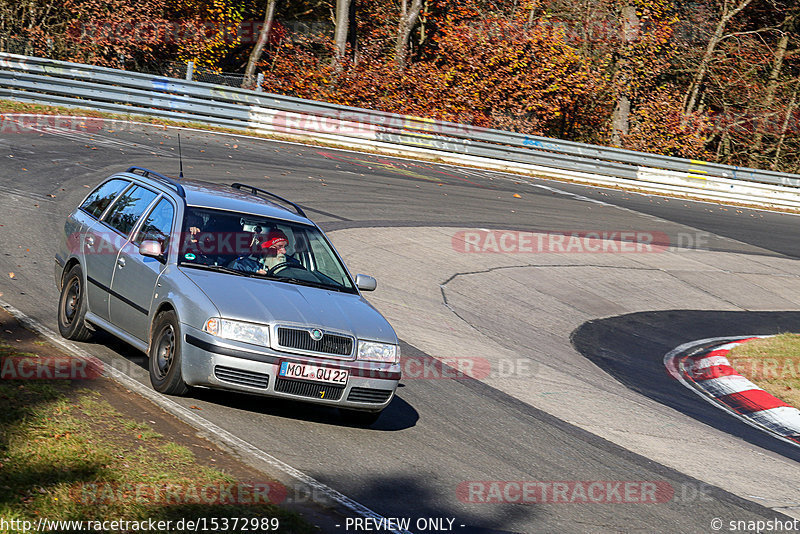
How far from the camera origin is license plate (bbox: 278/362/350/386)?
647 centimetres

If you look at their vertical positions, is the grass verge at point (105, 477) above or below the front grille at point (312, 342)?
below

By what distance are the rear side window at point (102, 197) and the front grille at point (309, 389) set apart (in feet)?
10.3

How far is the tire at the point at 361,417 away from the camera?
7117mm

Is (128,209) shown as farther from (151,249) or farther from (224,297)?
(224,297)

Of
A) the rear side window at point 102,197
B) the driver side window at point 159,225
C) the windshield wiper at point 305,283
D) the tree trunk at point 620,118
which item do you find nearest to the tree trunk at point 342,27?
the tree trunk at point 620,118

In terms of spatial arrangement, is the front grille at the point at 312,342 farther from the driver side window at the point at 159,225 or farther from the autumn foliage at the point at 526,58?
the autumn foliage at the point at 526,58

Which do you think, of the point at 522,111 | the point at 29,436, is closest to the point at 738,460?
the point at 29,436

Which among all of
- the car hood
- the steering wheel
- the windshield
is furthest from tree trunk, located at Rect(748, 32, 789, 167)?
the car hood

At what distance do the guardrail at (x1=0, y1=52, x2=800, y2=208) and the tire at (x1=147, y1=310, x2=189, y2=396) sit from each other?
17.3m

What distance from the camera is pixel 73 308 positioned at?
320 inches

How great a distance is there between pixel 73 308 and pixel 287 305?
8.11 ft

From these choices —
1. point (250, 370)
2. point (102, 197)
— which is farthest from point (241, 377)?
point (102, 197)

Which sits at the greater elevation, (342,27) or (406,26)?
(406,26)

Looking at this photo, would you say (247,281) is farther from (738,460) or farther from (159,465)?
(738,460)
